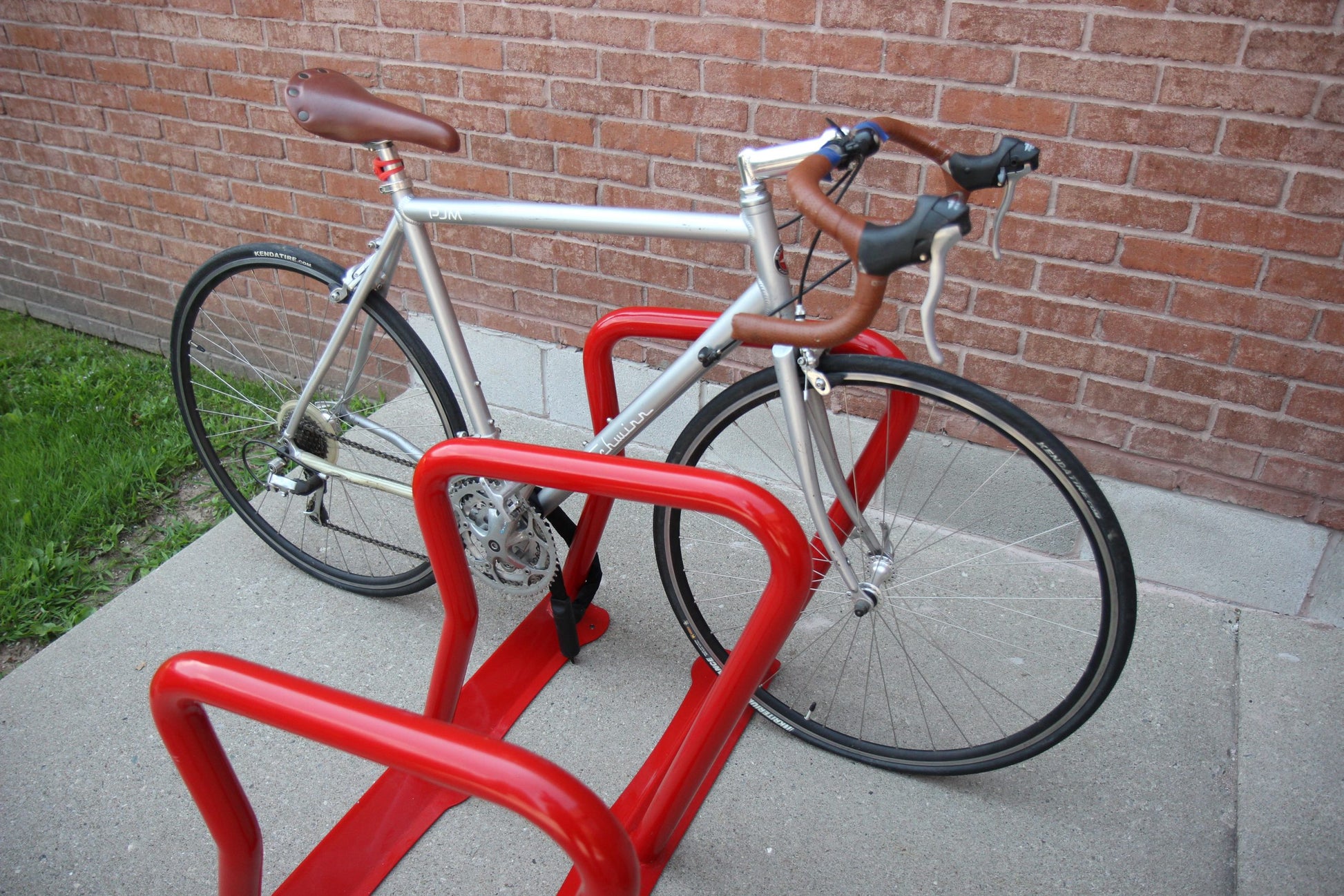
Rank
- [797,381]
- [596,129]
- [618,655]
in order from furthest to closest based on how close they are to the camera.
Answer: [596,129] → [618,655] → [797,381]

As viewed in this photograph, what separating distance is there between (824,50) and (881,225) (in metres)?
1.36

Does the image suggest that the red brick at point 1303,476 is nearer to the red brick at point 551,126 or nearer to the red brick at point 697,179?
the red brick at point 697,179

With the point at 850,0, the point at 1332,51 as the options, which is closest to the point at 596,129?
the point at 850,0

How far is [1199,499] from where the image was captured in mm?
2527

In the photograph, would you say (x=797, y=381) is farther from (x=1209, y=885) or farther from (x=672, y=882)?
(x=1209, y=885)

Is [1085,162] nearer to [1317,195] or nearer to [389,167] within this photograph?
[1317,195]

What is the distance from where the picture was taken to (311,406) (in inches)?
98.4

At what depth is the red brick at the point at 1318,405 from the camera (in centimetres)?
229

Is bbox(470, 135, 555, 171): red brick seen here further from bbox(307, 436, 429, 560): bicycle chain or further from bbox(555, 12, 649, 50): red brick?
bbox(307, 436, 429, 560): bicycle chain

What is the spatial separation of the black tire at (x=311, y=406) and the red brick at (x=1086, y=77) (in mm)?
1621

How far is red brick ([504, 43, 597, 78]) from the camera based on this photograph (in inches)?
109

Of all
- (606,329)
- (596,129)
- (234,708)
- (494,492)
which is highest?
(596,129)

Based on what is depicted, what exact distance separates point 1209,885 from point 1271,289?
1.37m

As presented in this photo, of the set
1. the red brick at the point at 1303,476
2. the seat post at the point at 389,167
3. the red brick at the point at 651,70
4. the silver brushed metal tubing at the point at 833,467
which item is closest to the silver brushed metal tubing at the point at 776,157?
the silver brushed metal tubing at the point at 833,467
